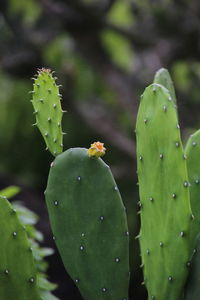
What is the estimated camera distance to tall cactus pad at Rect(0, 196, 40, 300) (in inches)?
72.4

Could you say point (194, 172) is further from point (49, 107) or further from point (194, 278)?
point (49, 107)

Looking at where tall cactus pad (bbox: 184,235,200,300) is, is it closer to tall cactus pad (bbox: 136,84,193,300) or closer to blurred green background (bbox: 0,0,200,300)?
tall cactus pad (bbox: 136,84,193,300)

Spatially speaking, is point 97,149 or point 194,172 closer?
point 97,149

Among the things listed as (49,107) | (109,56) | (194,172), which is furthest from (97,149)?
(109,56)

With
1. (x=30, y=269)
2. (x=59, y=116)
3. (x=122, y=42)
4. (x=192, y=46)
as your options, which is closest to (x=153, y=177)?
(x=59, y=116)

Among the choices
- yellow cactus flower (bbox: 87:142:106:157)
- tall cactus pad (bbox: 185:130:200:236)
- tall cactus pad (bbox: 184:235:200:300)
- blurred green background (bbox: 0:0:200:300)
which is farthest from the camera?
blurred green background (bbox: 0:0:200:300)

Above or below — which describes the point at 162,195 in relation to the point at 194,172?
below

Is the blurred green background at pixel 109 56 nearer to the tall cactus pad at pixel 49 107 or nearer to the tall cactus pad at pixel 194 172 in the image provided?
the tall cactus pad at pixel 194 172

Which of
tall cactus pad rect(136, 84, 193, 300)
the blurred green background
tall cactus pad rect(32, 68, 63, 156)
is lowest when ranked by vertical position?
tall cactus pad rect(136, 84, 193, 300)

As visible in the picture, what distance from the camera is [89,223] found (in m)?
1.85

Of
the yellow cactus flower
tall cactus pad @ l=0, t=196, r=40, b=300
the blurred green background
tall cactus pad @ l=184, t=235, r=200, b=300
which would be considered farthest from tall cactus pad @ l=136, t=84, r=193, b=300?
the blurred green background

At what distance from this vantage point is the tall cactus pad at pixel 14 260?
1838 mm

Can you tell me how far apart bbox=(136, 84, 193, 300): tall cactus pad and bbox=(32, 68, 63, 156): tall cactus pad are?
0.78 ft

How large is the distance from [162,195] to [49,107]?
1.36 ft
